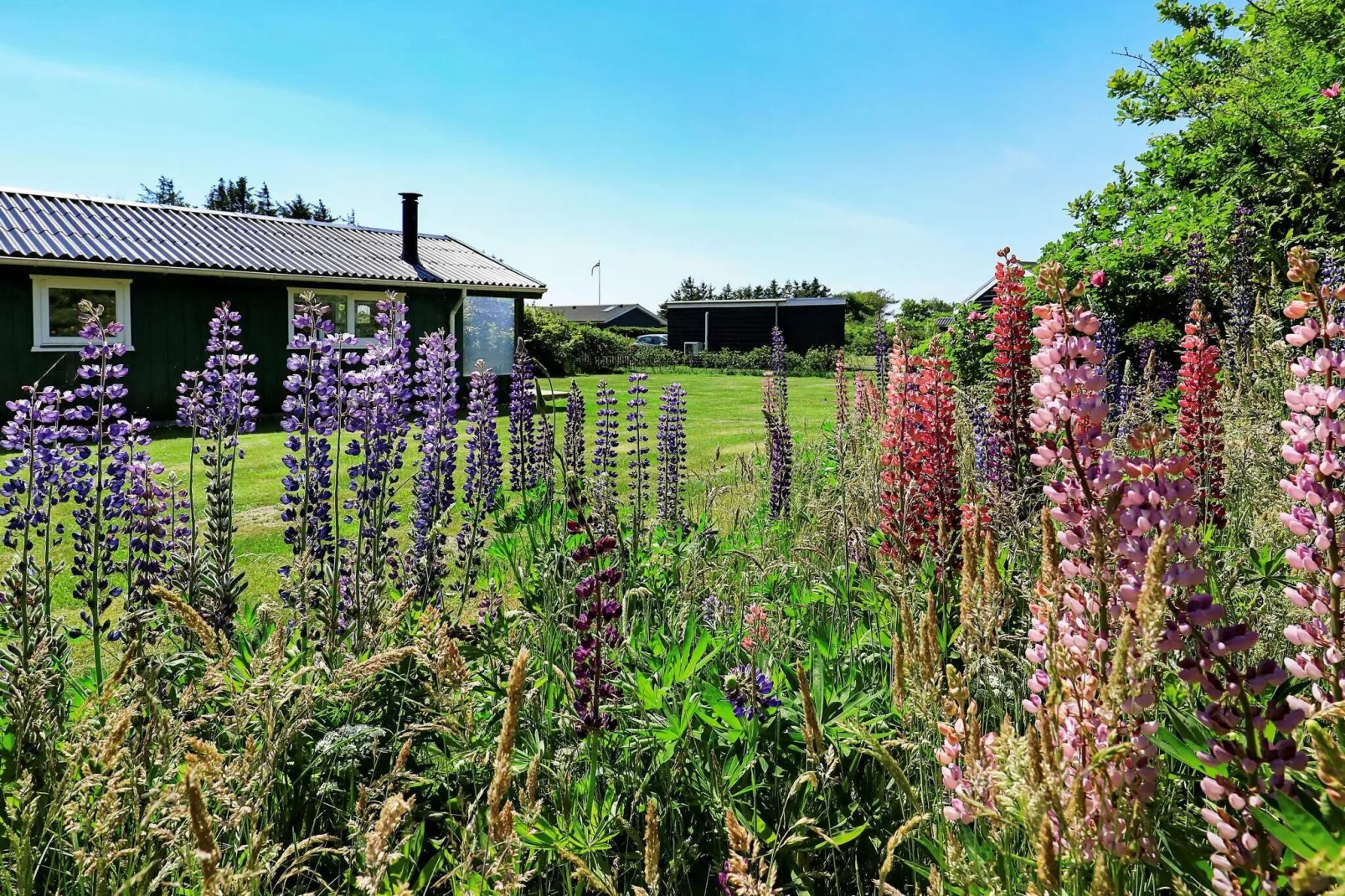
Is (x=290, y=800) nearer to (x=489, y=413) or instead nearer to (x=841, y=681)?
(x=841, y=681)

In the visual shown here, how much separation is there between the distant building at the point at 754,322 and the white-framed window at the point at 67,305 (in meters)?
31.0

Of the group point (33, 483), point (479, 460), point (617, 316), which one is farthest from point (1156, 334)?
point (617, 316)

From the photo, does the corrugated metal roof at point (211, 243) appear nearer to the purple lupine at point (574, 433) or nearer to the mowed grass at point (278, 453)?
the mowed grass at point (278, 453)

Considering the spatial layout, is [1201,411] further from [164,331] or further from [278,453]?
[164,331]

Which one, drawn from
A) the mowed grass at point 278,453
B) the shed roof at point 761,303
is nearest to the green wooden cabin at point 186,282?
the mowed grass at point 278,453

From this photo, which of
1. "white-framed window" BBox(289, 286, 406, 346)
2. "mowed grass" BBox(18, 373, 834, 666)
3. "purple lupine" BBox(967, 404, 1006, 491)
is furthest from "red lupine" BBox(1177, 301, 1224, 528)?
"white-framed window" BBox(289, 286, 406, 346)

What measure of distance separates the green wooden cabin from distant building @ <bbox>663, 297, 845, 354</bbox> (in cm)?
2517

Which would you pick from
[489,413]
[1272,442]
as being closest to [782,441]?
[489,413]

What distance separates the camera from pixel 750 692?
217 centimetres

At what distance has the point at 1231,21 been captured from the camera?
32.5 feet

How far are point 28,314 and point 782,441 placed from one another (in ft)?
44.6

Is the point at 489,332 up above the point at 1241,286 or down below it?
above

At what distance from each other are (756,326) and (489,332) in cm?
2663

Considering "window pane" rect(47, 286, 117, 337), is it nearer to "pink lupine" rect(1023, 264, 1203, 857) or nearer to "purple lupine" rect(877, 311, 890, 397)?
"purple lupine" rect(877, 311, 890, 397)
